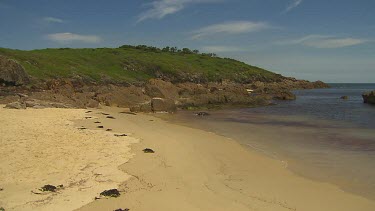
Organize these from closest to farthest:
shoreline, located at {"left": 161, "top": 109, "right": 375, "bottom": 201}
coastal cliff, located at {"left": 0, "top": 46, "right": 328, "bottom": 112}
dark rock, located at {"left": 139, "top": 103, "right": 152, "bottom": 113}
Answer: shoreline, located at {"left": 161, "top": 109, "right": 375, "bottom": 201}
dark rock, located at {"left": 139, "top": 103, "right": 152, "bottom": 113}
coastal cliff, located at {"left": 0, "top": 46, "right": 328, "bottom": 112}

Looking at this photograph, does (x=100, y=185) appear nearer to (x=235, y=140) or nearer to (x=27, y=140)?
(x=27, y=140)

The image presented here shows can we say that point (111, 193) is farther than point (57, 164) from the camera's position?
No

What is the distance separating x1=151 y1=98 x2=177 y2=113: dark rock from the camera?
1266 inches

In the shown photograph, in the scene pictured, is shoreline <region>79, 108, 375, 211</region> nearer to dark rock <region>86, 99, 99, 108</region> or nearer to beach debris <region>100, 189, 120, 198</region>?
beach debris <region>100, 189, 120, 198</region>

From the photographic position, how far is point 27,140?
13875mm

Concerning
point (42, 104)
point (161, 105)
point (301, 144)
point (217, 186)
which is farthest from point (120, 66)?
point (217, 186)

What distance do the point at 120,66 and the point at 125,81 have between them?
18.2m

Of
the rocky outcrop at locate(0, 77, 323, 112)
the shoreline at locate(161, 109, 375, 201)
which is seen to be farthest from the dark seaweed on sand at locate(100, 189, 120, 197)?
the rocky outcrop at locate(0, 77, 323, 112)

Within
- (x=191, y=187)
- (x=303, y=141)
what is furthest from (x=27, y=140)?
(x=303, y=141)

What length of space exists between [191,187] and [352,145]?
10518 millimetres

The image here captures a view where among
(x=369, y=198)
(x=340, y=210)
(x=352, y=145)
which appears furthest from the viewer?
(x=352, y=145)

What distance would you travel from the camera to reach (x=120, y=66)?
91.7 m

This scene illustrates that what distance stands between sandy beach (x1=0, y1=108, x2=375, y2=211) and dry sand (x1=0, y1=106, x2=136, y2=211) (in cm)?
2

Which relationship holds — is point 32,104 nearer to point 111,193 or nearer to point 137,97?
point 137,97
